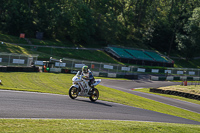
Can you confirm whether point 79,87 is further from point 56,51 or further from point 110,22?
point 110,22

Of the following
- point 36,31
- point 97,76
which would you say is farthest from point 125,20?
point 97,76

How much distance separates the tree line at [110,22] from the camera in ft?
211

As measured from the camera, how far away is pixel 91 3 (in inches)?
3383

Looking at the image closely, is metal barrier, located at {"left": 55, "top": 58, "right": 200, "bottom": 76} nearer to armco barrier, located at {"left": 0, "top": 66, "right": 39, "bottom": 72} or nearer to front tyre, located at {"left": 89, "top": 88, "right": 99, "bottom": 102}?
armco barrier, located at {"left": 0, "top": 66, "right": 39, "bottom": 72}

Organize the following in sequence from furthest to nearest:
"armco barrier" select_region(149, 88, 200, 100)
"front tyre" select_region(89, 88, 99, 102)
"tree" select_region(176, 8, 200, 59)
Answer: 1. "tree" select_region(176, 8, 200, 59)
2. "armco barrier" select_region(149, 88, 200, 100)
3. "front tyre" select_region(89, 88, 99, 102)

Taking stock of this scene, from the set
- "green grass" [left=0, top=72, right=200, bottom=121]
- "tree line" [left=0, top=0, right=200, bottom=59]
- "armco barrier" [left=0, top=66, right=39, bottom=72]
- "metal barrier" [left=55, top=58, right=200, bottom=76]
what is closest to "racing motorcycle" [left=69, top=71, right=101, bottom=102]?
"green grass" [left=0, top=72, right=200, bottom=121]

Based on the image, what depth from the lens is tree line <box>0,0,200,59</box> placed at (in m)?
64.4

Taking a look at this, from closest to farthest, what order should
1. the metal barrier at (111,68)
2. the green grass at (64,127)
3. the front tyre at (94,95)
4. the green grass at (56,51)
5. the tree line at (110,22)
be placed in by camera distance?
the green grass at (64,127) < the front tyre at (94,95) < the metal barrier at (111,68) < the green grass at (56,51) < the tree line at (110,22)

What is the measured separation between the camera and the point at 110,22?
246ft

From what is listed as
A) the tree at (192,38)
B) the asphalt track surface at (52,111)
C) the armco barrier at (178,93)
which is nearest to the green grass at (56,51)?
the armco barrier at (178,93)

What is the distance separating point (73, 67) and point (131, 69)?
12.1 metres

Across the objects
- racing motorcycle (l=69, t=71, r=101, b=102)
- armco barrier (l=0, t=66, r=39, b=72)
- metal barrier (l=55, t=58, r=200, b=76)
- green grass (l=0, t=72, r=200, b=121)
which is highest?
metal barrier (l=55, t=58, r=200, b=76)

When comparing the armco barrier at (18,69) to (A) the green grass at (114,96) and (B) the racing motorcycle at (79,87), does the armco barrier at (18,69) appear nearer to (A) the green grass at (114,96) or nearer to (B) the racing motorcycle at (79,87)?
(A) the green grass at (114,96)

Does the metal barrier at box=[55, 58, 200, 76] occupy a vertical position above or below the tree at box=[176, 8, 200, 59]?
below
